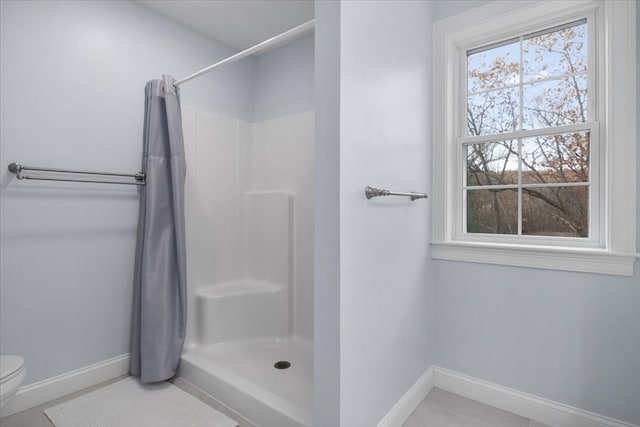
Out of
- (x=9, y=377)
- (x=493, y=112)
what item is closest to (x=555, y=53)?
(x=493, y=112)

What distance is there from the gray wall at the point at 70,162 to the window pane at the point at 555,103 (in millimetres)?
2354

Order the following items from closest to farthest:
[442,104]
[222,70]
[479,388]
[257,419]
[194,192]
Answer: [257,419] < [479,388] < [442,104] < [194,192] < [222,70]

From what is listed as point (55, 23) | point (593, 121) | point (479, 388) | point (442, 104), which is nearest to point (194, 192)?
point (55, 23)

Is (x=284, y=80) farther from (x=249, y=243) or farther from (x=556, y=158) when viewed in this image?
(x=556, y=158)

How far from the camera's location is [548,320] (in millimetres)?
1675

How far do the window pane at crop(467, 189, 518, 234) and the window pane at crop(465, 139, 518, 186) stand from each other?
0.07 metres

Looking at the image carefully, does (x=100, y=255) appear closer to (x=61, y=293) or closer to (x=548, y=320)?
(x=61, y=293)

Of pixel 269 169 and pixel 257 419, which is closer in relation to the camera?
pixel 257 419

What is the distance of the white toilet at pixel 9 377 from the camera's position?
1.36m

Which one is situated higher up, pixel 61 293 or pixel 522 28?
pixel 522 28

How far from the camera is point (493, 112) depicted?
6.34 ft

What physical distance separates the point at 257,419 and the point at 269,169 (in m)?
1.82

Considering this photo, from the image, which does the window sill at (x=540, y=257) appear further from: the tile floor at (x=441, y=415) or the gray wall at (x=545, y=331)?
the tile floor at (x=441, y=415)

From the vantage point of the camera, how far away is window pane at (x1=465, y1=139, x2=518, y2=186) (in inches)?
73.4
